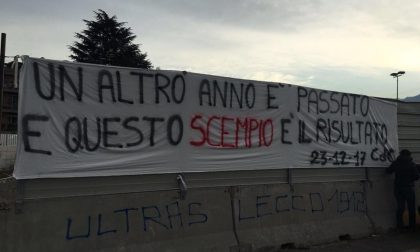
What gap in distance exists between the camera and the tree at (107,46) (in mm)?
50375

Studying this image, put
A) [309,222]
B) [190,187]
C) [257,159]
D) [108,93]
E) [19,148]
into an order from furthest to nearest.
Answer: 1. [309,222]
2. [257,159]
3. [190,187]
4. [108,93]
5. [19,148]

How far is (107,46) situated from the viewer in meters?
51.5

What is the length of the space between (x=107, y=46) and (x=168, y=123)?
153 ft

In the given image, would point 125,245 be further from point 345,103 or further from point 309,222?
point 345,103

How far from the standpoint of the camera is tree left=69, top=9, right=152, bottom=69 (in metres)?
50.4

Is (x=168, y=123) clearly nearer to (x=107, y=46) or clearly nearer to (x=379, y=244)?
(x=379, y=244)

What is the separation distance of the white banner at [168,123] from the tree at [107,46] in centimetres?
4217

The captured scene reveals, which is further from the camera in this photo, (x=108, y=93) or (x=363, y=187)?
(x=363, y=187)

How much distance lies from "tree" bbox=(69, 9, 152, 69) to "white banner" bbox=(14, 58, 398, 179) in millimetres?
42174

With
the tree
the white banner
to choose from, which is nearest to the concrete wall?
the white banner

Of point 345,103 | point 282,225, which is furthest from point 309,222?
point 345,103

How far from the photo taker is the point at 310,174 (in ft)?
28.2

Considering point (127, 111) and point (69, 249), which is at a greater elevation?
point (127, 111)

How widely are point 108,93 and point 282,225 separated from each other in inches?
136
